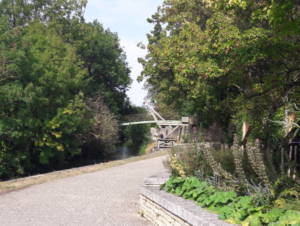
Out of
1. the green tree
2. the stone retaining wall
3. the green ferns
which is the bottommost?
the stone retaining wall

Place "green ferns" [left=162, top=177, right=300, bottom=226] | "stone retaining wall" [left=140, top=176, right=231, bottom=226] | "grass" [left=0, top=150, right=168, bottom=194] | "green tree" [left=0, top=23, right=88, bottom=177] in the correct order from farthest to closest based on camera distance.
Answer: "green tree" [left=0, top=23, right=88, bottom=177] < "grass" [left=0, top=150, right=168, bottom=194] < "stone retaining wall" [left=140, top=176, right=231, bottom=226] < "green ferns" [left=162, top=177, right=300, bottom=226]

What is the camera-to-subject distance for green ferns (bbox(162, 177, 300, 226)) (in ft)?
19.1

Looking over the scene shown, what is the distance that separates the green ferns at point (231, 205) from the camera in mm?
5820

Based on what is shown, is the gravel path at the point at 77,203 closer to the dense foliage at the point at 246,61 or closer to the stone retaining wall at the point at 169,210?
the stone retaining wall at the point at 169,210

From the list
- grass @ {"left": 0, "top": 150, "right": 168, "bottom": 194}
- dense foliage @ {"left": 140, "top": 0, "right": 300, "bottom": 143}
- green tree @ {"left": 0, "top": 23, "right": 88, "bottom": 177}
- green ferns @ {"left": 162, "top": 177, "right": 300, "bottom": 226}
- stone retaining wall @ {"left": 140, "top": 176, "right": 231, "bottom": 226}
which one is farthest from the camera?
green tree @ {"left": 0, "top": 23, "right": 88, "bottom": 177}

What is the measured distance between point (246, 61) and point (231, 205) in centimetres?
352

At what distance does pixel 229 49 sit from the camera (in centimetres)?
1087

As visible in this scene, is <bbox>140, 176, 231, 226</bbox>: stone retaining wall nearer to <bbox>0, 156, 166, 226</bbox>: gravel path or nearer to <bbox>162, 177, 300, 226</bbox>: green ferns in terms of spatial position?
<bbox>162, 177, 300, 226</bbox>: green ferns

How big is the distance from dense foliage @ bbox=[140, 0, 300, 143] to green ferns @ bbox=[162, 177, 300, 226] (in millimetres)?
1868

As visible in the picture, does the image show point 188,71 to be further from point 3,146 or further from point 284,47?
point 3,146

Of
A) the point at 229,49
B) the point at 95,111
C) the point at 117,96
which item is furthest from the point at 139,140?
the point at 229,49

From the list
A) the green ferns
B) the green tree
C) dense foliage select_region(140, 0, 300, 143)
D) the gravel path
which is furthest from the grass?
the green ferns

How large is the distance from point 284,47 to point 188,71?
5456 mm

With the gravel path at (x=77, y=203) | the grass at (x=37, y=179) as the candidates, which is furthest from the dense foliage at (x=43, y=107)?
the gravel path at (x=77, y=203)
